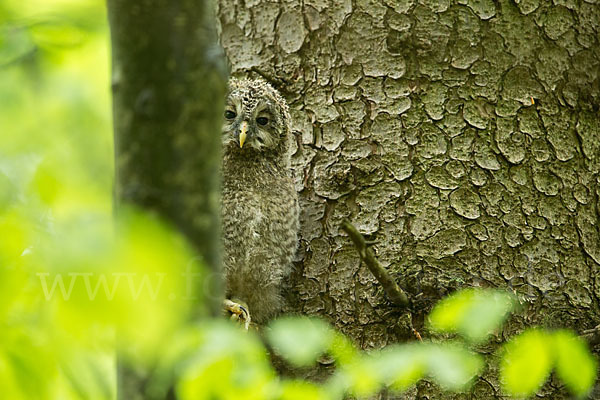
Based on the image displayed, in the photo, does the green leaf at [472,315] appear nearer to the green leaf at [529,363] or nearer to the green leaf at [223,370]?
the green leaf at [529,363]

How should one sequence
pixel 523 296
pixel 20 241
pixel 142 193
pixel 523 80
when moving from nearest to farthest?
1. pixel 142 193
2. pixel 20 241
3. pixel 523 296
4. pixel 523 80

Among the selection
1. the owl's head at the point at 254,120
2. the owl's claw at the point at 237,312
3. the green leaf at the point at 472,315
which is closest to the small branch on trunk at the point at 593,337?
the green leaf at the point at 472,315

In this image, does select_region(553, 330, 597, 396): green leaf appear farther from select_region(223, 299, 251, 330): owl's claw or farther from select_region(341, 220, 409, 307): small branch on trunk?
select_region(223, 299, 251, 330): owl's claw

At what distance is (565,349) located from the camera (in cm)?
142

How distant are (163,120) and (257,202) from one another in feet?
5.87

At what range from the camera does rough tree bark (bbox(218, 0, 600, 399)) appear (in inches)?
97.5

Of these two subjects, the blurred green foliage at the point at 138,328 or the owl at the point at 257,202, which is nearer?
the blurred green foliage at the point at 138,328

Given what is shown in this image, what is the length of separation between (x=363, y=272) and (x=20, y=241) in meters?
1.47

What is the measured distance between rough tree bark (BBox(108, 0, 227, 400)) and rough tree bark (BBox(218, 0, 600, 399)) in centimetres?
137

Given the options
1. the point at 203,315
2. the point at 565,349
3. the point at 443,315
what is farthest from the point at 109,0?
the point at 565,349

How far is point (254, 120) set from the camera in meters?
3.15

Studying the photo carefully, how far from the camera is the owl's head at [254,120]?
3.06 m

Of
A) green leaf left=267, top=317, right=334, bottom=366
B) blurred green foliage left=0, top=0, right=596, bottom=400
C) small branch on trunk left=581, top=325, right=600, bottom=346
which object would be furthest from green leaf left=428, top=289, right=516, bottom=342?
small branch on trunk left=581, top=325, right=600, bottom=346

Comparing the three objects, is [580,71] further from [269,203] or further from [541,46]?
[269,203]
